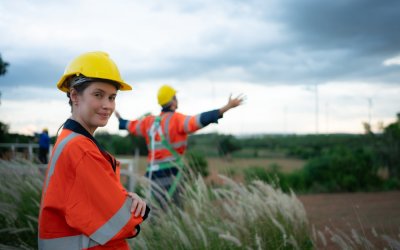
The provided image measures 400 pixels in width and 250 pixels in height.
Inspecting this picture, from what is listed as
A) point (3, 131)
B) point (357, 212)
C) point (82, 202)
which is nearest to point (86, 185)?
point (82, 202)

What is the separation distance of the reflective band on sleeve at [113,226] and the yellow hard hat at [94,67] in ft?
2.32

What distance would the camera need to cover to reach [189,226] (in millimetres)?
3924

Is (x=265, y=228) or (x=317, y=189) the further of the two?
(x=317, y=189)

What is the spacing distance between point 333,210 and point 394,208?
41.6 inches

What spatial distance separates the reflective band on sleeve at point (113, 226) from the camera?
2061mm

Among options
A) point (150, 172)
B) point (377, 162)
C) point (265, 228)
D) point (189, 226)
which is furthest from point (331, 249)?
point (377, 162)

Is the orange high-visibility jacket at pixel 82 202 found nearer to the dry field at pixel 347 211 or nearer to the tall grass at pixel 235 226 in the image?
the tall grass at pixel 235 226

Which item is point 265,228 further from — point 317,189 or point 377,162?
point 377,162

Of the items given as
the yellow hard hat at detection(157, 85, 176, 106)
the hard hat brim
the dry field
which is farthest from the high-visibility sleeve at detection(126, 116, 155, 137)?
the hard hat brim

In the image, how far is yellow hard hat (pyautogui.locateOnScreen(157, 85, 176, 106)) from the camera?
5.99 meters

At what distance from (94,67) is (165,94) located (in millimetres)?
3692

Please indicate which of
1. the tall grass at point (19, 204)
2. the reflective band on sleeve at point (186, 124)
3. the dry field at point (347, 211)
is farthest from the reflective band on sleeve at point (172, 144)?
the tall grass at point (19, 204)

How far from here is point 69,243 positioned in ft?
7.06

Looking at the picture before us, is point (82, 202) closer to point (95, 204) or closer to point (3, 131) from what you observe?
point (95, 204)
